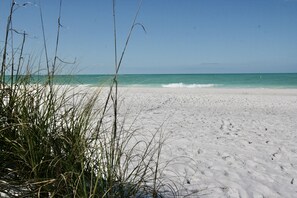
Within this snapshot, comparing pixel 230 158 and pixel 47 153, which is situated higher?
pixel 47 153

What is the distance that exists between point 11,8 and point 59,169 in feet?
3.50

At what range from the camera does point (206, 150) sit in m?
4.53

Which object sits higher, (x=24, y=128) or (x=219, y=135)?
(x=24, y=128)

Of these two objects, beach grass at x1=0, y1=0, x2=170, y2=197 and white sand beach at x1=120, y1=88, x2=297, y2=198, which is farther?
white sand beach at x1=120, y1=88, x2=297, y2=198

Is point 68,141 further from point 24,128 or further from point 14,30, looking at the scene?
point 14,30

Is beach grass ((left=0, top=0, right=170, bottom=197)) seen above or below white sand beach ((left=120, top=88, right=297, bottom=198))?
above

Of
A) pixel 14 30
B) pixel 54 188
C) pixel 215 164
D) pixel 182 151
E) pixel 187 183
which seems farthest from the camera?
pixel 182 151

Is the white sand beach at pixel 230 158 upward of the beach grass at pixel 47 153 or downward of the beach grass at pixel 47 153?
downward

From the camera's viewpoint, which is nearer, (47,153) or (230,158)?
(47,153)

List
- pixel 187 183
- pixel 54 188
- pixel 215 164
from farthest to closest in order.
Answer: pixel 215 164
pixel 187 183
pixel 54 188

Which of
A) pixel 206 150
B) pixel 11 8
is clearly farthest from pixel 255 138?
pixel 11 8

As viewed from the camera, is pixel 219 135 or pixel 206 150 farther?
pixel 219 135

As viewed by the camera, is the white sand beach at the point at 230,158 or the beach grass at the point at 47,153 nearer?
the beach grass at the point at 47,153

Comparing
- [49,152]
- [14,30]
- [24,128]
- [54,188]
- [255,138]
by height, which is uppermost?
[14,30]
